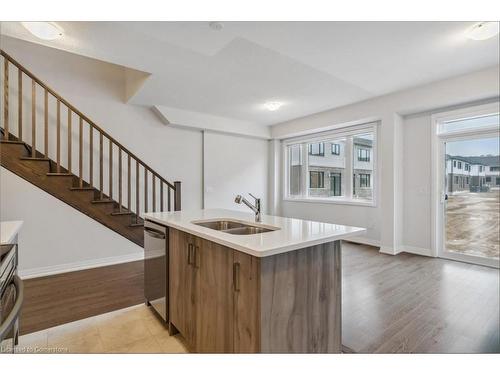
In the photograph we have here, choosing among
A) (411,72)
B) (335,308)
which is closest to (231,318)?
(335,308)

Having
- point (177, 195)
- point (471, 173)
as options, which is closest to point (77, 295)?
point (177, 195)

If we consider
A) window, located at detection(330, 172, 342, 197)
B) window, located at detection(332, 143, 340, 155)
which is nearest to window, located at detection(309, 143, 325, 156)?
window, located at detection(332, 143, 340, 155)

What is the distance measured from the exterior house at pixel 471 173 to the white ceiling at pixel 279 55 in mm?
1256

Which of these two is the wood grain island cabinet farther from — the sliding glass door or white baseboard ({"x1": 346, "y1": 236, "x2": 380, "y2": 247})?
white baseboard ({"x1": 346, "y1": 236, "x2": 380, "y2": 247})

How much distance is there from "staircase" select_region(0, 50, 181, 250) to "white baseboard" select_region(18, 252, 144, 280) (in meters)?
0.38

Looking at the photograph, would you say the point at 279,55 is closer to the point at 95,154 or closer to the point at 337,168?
the point at 95,154

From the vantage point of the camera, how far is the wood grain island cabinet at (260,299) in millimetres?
1242

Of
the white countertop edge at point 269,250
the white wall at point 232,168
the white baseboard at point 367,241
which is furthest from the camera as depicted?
the white wall at point 232,168

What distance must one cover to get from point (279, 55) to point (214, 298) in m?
2.56

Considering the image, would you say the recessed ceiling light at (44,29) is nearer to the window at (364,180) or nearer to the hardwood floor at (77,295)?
the hardwood floor at (77,295)

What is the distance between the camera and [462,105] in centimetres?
379

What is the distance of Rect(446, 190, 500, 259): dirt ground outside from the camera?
360cm

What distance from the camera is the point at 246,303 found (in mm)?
1272

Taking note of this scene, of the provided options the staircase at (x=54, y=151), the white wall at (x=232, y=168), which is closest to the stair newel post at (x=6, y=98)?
the staircase at (x=54, y=151)
